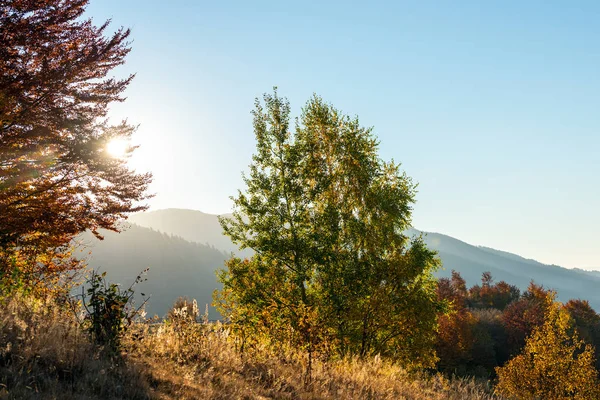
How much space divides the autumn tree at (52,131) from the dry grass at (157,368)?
8.27ft

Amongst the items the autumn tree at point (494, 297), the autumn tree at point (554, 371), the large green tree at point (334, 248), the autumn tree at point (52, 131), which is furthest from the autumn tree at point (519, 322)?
the autumn tree at point (52, 131)

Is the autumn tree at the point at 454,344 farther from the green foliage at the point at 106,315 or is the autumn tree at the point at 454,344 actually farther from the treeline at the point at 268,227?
the green foliage at the point at 106,315

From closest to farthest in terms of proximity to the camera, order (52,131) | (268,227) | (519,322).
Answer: (52,131) < (268,227) < (519,322)

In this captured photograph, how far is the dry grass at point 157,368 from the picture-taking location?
4371mm

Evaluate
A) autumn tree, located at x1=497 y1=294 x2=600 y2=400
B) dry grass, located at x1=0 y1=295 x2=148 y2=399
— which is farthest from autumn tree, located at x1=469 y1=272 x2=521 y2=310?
dry grass, located at x1=0 y1=295 x2=148 y2=399

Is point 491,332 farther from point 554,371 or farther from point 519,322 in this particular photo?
point 554,371

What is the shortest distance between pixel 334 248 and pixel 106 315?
1258 centimetres

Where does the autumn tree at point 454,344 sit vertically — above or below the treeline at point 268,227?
below

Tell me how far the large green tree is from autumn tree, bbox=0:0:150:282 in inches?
311

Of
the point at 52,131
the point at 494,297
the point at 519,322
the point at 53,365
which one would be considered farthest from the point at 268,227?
the point at 494,297

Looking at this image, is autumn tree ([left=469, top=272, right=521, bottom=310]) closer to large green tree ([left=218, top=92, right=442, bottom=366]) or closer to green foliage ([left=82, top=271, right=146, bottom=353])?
large green tree ([left=218, top=92, right=442, bottom=366])

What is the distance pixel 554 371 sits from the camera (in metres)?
27.6

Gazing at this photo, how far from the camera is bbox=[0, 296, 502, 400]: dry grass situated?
4371 mm

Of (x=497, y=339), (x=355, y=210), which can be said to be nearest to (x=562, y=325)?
(x=355, y=210)
